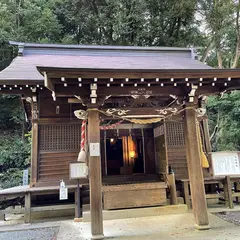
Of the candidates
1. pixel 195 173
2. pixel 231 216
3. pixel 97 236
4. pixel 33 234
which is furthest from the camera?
pixel 231 216

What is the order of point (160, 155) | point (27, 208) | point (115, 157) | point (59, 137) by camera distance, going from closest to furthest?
point (27, 208) < point (59, 137) < point (160, 155) < point (115, 157)

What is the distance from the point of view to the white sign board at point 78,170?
17.0 ft

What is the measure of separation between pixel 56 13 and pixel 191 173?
17.3 meters

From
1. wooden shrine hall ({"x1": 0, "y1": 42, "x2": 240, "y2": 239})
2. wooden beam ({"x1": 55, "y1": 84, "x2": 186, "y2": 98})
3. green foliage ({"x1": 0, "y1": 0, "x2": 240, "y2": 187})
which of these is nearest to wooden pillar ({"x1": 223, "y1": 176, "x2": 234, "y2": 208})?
wooden shrine hall ({"x1": 0, "y1": 42, "x2": 240, "y2": 239})

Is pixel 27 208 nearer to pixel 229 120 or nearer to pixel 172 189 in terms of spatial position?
pixel 172 189

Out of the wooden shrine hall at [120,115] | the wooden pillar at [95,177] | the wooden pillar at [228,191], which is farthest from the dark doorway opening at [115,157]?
the wooden pillar at [95,177]

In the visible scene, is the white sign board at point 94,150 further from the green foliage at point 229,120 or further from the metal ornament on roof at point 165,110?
the green foliage at point 229,120

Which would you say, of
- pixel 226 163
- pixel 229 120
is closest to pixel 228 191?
pixel 226 163

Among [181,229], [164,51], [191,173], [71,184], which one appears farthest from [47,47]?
[181,229]

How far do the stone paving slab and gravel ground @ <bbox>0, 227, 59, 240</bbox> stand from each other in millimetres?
163

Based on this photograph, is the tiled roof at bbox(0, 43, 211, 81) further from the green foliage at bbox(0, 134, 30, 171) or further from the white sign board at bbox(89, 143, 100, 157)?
the green foliage at bbox(0, 134, 30, 171)

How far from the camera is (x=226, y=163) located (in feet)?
16.8

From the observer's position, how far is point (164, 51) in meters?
9.35

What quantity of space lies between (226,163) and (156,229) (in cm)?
218
